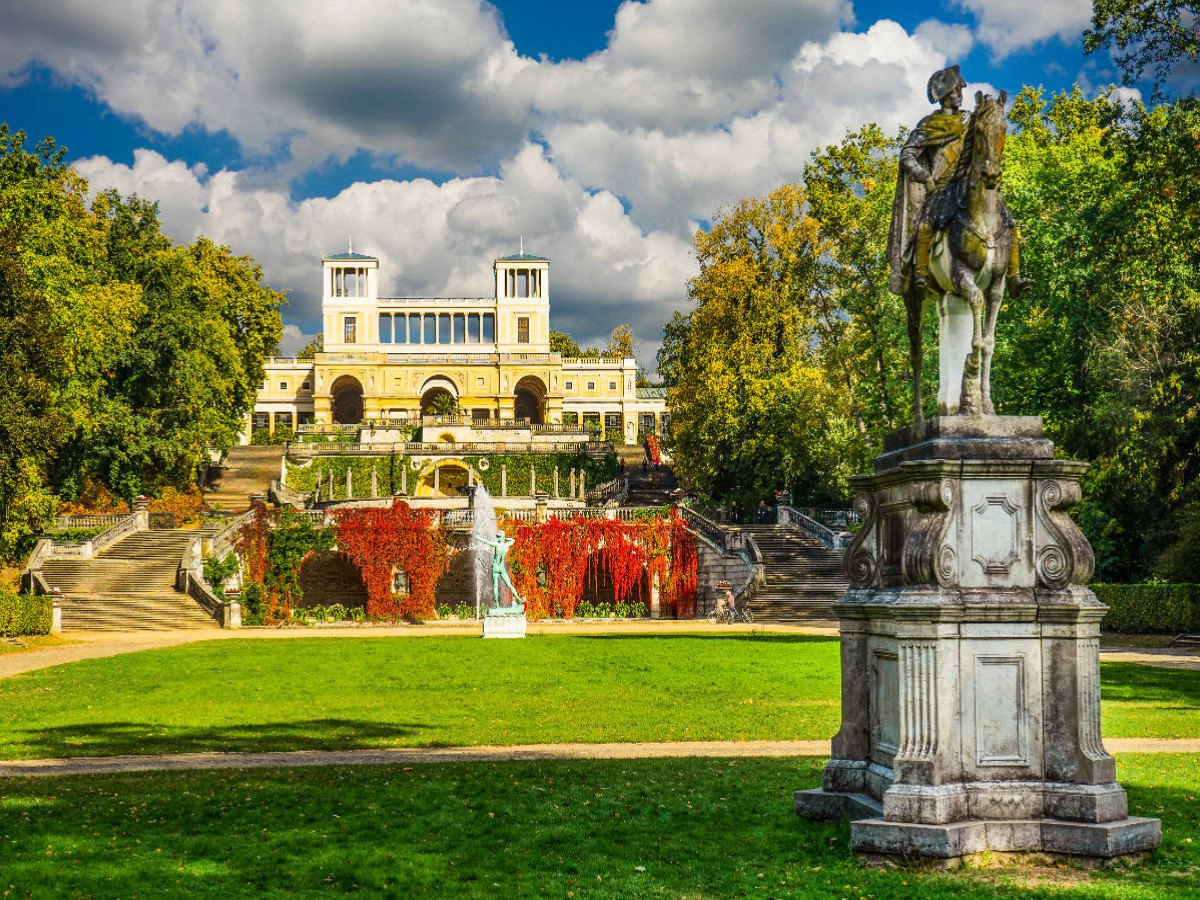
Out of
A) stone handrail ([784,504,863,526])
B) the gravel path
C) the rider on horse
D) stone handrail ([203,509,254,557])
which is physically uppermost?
the rider on horse

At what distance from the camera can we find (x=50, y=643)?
1177 inches

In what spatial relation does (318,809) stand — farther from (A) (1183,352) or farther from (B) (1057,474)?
(A) (1183,352)

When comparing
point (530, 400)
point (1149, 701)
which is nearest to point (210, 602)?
point (1149, 701)

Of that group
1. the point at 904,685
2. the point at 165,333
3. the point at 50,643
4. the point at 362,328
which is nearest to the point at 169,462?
the point at 165,333

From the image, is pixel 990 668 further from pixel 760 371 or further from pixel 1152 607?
pixel 760 371

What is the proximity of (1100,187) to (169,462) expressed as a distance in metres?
33.9

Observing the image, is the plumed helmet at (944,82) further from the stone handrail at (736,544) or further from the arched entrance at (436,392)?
the arched entrance at (436,392)

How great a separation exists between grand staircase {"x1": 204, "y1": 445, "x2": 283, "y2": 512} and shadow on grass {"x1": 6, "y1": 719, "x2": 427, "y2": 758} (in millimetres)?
36083

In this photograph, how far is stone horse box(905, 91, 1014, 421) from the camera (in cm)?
790

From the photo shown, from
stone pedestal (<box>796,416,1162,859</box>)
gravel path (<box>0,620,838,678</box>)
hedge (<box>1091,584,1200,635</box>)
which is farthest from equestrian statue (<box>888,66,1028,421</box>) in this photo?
hedge (<box>1091,584,1200,635</box>)

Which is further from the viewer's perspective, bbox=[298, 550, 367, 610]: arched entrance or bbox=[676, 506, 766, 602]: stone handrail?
bbox=[298, 550, 367, 610]: arched entrance

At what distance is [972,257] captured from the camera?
795 centimetres

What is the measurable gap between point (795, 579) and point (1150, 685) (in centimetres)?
1999

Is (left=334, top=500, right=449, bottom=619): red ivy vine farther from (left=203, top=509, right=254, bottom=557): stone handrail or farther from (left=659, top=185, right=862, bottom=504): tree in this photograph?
(left=659, top=185, right=862, bottom=504): tree
